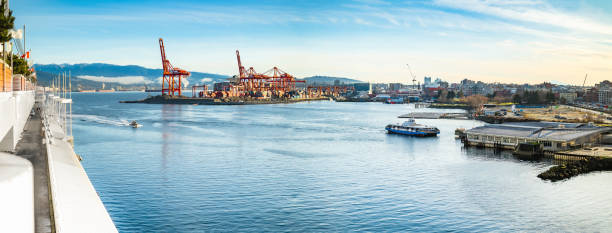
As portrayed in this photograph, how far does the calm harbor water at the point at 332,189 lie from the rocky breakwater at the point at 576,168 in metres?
0.30

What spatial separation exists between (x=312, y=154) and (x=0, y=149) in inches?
358

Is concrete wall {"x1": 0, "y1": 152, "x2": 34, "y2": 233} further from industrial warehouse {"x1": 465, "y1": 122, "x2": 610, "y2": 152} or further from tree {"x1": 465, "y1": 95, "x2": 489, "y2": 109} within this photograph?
tree {"x1": 465, "y1": 95, "x2": 489, "y2": 109}

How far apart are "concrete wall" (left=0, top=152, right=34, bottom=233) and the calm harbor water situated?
2.00 meters

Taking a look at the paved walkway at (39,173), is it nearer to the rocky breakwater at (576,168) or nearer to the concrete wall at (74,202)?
the concrete wall at (74,202)

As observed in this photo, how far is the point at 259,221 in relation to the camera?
725cm

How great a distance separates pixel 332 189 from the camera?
959 centimetres

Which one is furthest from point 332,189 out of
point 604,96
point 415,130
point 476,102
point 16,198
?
point 604,96

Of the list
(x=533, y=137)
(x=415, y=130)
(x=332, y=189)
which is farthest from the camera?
(x=415, y=130)

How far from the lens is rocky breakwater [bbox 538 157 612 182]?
1095cm

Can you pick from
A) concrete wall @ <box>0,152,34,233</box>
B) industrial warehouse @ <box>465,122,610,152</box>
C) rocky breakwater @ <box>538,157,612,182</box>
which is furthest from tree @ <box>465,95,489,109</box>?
concrete wall @ <box>0,152,34,233</box>

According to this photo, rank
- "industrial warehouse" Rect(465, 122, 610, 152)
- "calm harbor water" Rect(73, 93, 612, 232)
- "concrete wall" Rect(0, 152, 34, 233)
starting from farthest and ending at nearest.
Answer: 1. "industrial warehouse" Rect(465, 122, 610, 152)
2. "calm harbor water" Rect(73, 93, 612, 232)
3. "concrete wall" Rect(0, 152, 34, 233)

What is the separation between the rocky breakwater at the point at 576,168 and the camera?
35.9 ft

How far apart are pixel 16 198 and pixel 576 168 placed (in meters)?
11.6

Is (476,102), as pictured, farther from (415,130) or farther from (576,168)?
(576,168)
